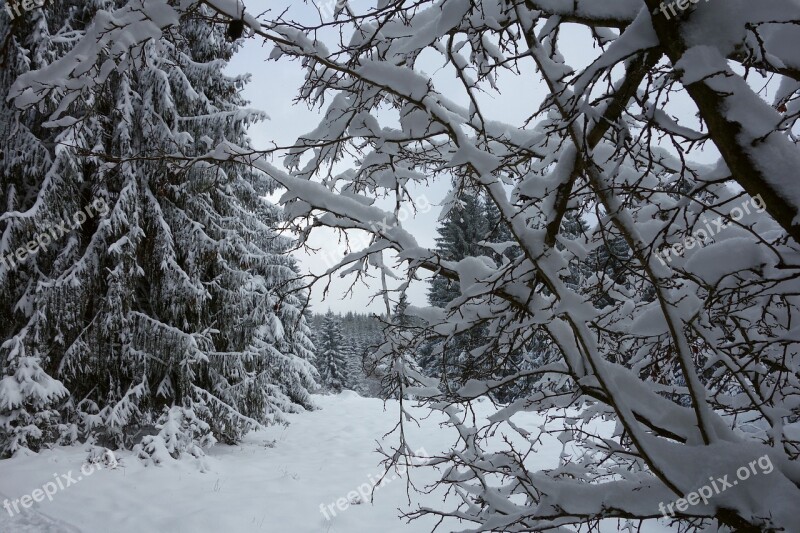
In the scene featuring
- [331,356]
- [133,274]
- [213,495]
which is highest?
[331,356]

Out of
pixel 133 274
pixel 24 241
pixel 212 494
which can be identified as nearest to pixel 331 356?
pixel 133 274

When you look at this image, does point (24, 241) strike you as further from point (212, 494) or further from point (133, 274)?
point (212, 494)

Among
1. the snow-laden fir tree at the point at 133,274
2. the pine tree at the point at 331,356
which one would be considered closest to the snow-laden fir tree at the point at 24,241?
the snow-laden fir tree at the point at 133,274

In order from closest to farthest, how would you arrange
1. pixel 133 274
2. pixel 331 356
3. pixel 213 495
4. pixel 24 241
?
pixel 213 495, pixel 24 241, pixel 133 274, pixel 331 356

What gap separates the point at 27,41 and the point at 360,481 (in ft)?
32.0

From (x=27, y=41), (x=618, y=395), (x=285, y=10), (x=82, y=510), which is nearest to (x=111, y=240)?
(x=27, y=41)

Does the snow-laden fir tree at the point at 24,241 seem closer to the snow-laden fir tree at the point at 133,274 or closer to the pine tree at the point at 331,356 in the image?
the snow-laden fir tree at the point at 133,274

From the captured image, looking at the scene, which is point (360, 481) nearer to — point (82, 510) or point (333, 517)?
point (333, 517)

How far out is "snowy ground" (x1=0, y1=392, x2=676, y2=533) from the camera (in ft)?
16.7

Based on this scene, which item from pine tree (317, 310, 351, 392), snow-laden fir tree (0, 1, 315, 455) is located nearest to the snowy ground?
snow-laden fir tree (0, 1, 315, 455)

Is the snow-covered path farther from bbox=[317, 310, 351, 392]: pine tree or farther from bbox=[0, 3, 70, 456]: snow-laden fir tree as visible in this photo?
bbox=[317, 310, 351, 392]: pine tree

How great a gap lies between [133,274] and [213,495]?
159 inches

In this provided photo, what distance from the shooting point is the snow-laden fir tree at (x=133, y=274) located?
6984 millimetres

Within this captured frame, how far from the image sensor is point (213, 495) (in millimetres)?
5992
